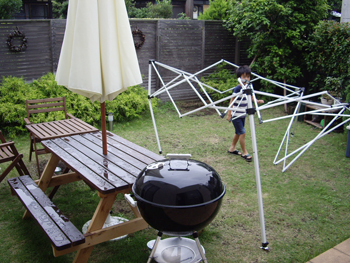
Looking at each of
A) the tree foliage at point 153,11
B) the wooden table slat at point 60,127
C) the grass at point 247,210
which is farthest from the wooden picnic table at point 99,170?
the tree foliage at point 153,11

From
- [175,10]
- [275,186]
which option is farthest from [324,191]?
[175,10]

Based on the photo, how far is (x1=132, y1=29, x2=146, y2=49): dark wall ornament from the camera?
907 centimetres

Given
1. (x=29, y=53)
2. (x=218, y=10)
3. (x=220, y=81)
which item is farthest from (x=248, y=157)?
(x=218, y=10)

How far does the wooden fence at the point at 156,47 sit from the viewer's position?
7.61 metres

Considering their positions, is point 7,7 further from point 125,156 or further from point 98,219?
point 98,219

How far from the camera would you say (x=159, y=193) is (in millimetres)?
2518

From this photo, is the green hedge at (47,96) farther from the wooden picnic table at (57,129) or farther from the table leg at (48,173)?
the table leg at (48,173)

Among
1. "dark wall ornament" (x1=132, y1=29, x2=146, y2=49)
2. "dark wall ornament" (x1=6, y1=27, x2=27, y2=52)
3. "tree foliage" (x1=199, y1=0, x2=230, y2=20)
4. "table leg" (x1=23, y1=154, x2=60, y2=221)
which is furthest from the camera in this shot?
"tree foliage" (x1=199, y1=0, x2=230, y2=20)

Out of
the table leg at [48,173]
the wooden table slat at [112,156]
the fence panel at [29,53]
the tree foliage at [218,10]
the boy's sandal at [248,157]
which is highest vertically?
the tree foliage at [218,10]

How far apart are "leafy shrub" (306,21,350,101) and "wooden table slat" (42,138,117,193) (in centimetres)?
520

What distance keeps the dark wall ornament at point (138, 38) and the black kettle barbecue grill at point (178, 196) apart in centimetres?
→ 694

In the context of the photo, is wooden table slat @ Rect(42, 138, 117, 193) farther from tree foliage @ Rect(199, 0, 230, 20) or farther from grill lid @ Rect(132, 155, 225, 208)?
tree foliage @ Rect(199, 0, 230, 20)

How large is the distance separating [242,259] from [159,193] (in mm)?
1368

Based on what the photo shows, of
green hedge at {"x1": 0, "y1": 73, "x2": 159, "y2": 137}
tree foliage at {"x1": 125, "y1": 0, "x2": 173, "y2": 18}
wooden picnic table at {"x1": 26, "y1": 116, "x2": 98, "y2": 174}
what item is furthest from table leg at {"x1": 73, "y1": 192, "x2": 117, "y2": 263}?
tree foliage at {"x1": 125, "y1": 0, "x2": 173, "y2": 18}
